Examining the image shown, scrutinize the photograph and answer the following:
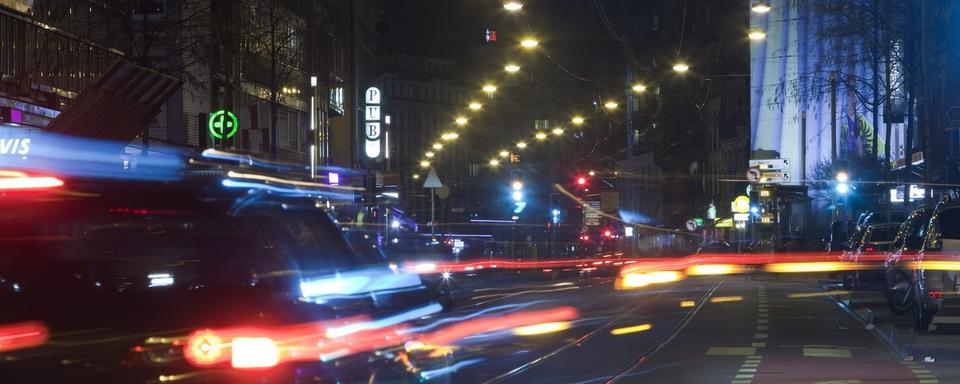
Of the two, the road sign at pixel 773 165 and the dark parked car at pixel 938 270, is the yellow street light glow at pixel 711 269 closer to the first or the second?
the road sign at pixel 773 165

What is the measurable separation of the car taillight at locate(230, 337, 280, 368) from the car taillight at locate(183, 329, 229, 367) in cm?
4

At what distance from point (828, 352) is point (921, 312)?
10.1 feet

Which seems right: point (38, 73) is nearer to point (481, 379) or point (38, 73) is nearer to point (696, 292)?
point (481, 379)

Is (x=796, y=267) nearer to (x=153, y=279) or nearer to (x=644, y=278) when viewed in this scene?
(x=644, y=278)

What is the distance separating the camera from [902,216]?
37188 millimetres

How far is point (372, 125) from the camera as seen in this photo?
194 feet

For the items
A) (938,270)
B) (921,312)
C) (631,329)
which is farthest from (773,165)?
(938,270)

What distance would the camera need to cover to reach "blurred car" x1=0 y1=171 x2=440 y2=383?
4.65 metres

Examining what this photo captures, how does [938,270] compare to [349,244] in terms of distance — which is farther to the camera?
[938,270]

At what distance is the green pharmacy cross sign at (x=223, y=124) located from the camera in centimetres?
2577

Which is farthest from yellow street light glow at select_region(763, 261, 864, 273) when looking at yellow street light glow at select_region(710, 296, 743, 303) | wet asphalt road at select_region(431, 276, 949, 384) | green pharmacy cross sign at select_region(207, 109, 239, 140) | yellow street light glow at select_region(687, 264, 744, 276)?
green pharmacy cross sign at select_region(207, 109, 239, 140)

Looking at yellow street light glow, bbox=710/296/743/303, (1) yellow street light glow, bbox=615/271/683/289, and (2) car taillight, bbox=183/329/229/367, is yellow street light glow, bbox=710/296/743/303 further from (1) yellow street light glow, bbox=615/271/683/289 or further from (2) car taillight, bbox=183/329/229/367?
(2) car taillight, bbox=183/329/229/367

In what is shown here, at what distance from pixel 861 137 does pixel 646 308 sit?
3790cm

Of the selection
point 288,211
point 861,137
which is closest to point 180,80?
point 288,211
